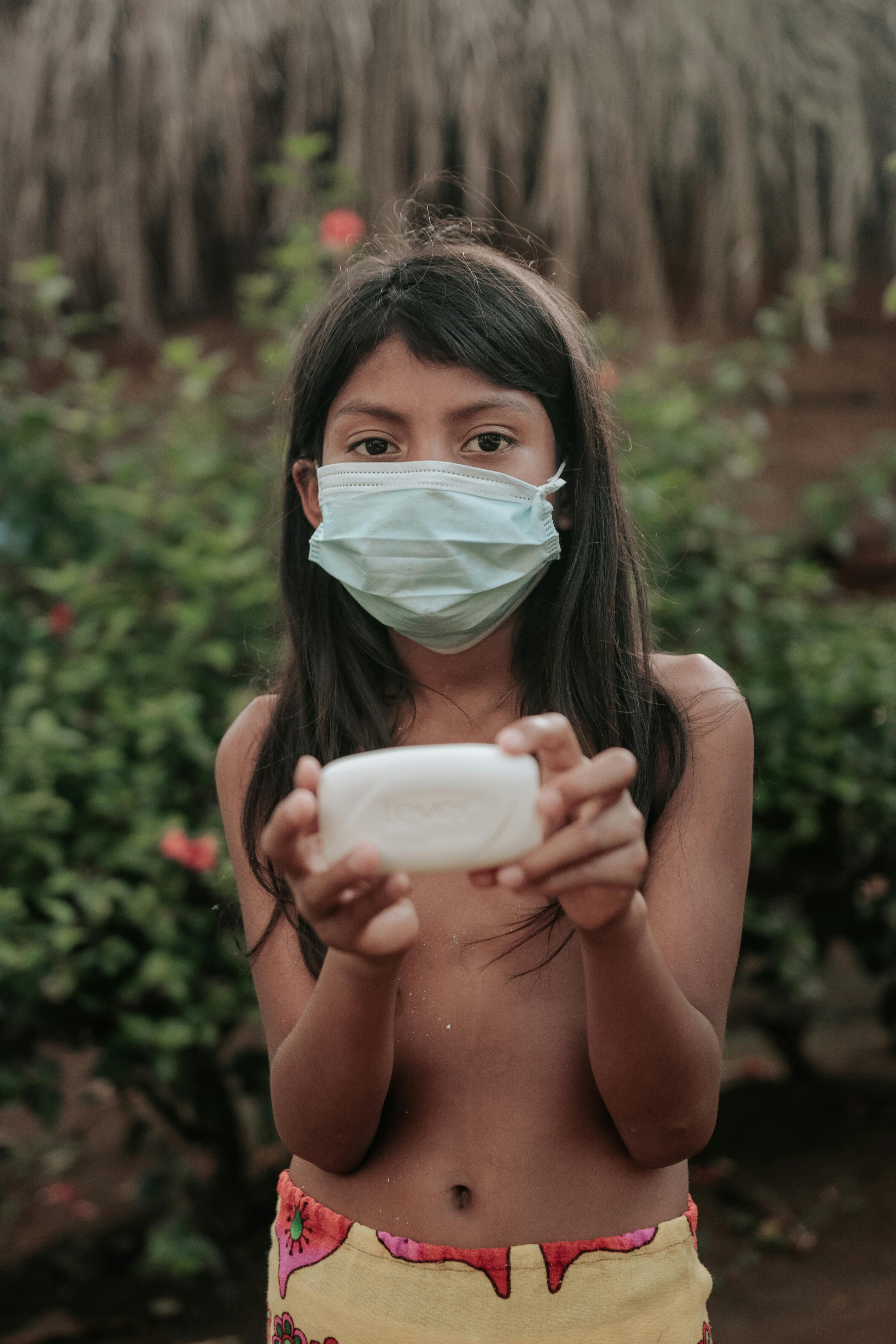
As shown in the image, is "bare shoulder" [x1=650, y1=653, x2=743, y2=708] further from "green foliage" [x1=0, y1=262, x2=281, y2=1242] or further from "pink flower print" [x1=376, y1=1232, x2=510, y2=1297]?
"green foliage" [x1=0, y1=262, x2=281, y2=1242]

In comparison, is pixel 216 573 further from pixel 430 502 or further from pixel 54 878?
pixel 430 502

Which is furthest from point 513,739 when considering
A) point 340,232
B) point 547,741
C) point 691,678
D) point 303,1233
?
point 340,232

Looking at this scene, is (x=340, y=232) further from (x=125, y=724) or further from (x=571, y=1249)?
(x=571, y=1249)

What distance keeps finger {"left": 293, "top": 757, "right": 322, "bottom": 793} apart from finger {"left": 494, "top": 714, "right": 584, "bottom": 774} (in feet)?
0.61

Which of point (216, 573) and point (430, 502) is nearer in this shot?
point (430, 502)

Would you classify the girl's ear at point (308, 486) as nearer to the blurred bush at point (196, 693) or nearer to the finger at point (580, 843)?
the blurred bush at point (196, 693)

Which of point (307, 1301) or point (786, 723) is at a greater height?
point (786, 723)

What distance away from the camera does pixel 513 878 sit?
1102 mm

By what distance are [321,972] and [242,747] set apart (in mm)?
499

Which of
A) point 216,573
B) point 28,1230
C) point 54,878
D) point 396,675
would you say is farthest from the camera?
point 28,1230

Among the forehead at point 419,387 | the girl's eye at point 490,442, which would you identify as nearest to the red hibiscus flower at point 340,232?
the forehead at point 419,387

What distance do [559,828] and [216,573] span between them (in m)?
1.73

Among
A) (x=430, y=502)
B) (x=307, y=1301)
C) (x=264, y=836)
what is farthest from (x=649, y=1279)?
(x=430, y=502)

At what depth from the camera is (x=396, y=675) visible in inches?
71.0
